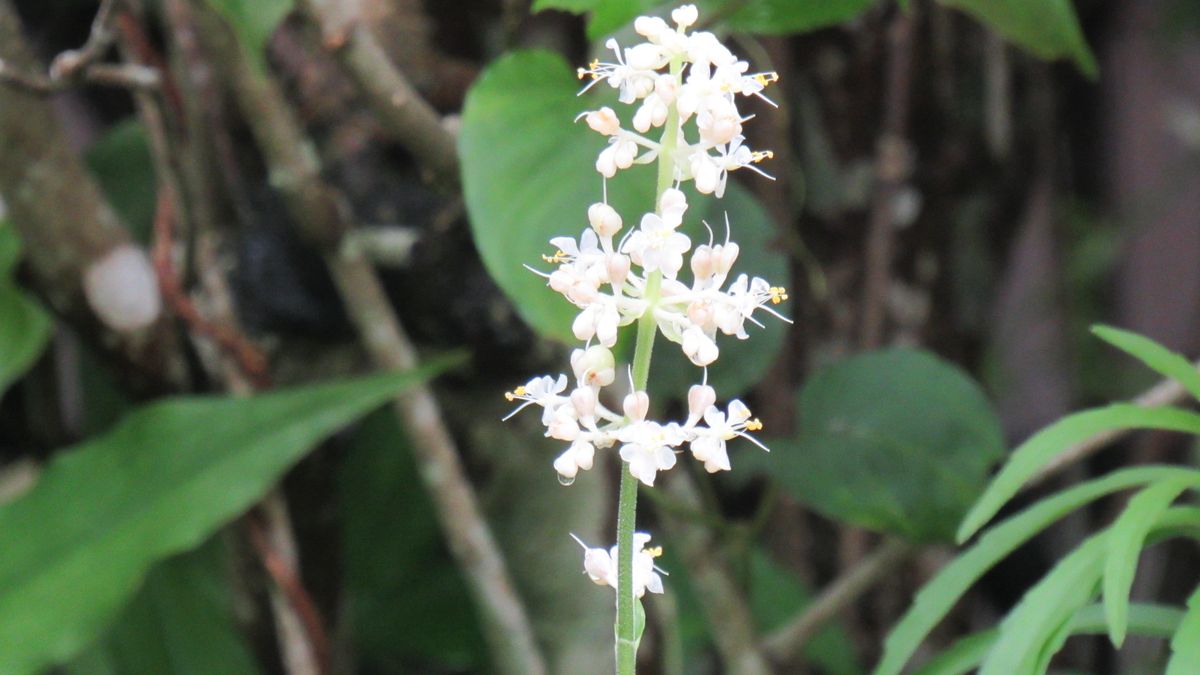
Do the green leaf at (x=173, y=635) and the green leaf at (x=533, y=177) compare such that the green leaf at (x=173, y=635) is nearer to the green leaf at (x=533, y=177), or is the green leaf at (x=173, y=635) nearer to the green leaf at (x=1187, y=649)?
the green leaf at (x=533, y=177)

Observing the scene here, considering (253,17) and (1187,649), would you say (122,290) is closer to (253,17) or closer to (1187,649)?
(253,17)

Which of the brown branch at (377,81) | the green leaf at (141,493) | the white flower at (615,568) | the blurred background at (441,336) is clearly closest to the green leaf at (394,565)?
the blurred background at (441,336)

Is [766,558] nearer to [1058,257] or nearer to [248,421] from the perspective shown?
[248,421]

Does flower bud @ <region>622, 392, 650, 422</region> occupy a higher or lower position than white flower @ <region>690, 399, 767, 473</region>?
higher

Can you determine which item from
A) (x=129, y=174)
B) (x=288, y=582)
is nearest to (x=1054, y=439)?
(x=288, y=582)

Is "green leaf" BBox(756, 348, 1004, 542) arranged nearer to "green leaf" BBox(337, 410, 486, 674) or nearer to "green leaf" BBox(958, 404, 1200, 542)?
"green leaf" BBox(958, 404, 1200, 542)

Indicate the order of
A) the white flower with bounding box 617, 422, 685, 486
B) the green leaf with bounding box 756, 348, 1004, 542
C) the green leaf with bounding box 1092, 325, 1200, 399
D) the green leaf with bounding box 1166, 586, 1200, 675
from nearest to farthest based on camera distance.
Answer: the white flower with bounding box 617, 422, 685, 486 → the green leaf with bounding box 1166, 586, 1200, 675 → the green leaf with bounding box 1092, 325, 1200, 399 → the green leaf with bounding box 756, 348, 1004, 542

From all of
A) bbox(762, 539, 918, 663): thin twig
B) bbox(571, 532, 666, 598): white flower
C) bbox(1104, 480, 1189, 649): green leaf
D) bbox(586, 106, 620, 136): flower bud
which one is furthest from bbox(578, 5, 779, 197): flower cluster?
bbox(762, 539, 918, 663): thin twig
